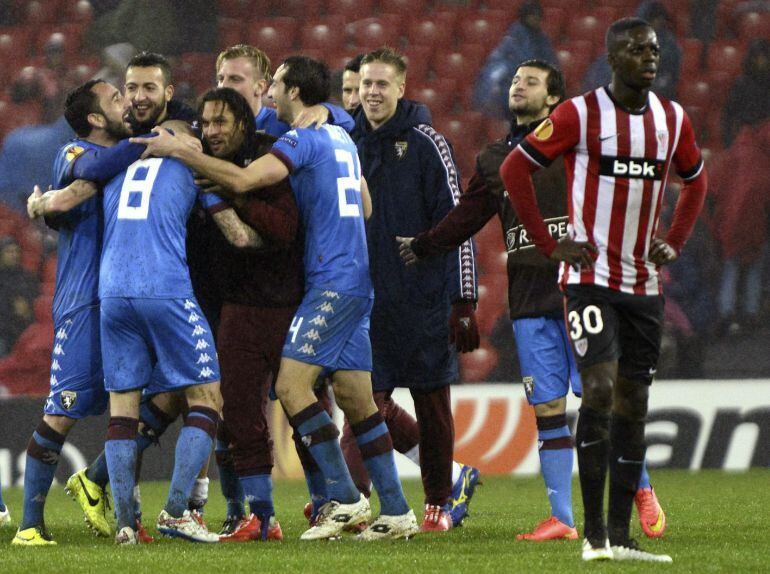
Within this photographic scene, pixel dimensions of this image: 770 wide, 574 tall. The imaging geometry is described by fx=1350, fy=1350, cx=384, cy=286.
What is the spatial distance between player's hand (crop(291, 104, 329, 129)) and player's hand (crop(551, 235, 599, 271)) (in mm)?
1236

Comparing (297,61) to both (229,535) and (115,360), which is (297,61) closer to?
(115,360)

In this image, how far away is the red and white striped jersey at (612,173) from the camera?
4.29 m

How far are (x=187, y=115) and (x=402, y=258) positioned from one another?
3.59ft

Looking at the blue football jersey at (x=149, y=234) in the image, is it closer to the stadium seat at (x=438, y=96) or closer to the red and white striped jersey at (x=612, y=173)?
the red and white striped jersey at (x=612, y=173)

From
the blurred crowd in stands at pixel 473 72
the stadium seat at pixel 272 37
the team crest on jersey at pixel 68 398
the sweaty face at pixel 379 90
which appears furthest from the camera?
the stadium seat at pixel 272 37

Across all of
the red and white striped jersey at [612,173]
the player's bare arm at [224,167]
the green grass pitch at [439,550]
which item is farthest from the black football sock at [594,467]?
the player's bare arm at [224,167]

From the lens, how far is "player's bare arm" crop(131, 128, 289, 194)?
4.84m

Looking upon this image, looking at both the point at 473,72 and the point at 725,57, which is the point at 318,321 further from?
the point at 725,57

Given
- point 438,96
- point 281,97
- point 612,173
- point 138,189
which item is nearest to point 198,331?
point 138,189

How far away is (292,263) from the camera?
204 inches

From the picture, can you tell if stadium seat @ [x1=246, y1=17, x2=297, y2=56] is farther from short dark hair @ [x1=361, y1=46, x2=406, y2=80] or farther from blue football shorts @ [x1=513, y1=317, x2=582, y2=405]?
blue football shorts @ [x1=513, y1=317, x2=582, y2=405]

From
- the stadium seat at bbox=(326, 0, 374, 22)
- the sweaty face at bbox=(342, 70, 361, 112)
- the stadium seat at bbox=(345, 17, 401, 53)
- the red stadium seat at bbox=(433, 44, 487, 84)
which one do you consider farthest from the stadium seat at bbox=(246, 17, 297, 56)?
the sweaty face at bbox=(342, 70, 361, 112)

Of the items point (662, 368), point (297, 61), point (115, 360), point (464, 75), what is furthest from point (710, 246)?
point (115, 360)

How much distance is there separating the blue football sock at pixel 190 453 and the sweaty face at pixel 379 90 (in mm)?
1681
